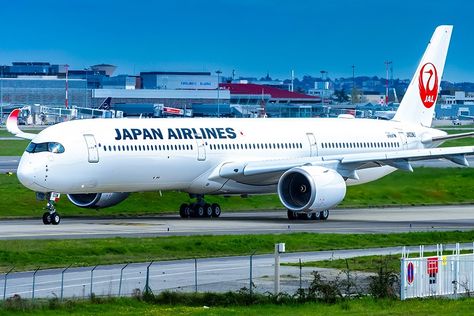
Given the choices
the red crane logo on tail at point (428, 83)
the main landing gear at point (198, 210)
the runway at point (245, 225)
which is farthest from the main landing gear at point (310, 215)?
the red crane logo on tail at point (428, 83)

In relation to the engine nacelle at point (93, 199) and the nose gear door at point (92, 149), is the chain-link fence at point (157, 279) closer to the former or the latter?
the nose gear door at point (92, 149)

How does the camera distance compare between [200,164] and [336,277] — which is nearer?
[336,277]

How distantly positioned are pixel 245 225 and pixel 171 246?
11.2m

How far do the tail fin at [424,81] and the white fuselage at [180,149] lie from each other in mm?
2854

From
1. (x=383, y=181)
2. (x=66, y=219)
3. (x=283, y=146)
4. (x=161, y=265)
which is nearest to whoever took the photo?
(x=161, y=265)

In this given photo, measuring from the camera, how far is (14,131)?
224ft

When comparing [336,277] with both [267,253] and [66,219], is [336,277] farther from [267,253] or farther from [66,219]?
[66,219]

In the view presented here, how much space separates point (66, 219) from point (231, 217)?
8002mm

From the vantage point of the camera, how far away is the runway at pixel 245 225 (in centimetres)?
5206

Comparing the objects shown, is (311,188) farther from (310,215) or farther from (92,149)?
(92,149)

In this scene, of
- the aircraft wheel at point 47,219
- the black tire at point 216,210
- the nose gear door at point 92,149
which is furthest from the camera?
the black tire at point 216,210

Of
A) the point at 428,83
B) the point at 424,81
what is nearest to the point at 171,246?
the point at 424,81

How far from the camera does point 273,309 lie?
32250 millimetres

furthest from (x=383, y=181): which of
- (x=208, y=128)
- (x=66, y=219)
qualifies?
(x=66, y=219)
